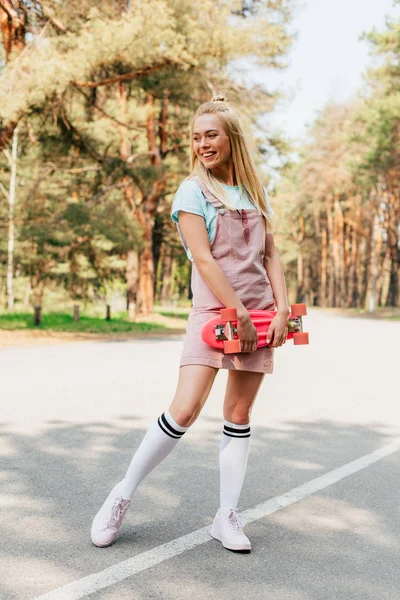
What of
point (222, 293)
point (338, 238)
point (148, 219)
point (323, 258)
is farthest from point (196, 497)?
point (323, 258)

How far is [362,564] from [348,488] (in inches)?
50.4

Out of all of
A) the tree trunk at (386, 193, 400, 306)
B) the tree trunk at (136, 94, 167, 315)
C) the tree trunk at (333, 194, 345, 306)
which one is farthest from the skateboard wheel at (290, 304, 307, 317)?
the tree trunk at (333, 194, 345, 306)

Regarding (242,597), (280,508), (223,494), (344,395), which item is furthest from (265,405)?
(242,597)

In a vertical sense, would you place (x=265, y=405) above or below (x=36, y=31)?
below

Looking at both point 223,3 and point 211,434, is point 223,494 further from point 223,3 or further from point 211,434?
point 223,3

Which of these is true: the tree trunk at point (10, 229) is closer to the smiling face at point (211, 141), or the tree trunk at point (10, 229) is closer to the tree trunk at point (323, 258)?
the smiling face at point (211, 141)

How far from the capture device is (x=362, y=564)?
3.42 metres

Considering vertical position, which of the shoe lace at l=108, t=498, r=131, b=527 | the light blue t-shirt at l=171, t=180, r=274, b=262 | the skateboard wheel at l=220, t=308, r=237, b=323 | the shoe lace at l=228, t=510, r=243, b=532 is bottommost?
the shoe lace at l=228, t=510, r=243, b=532

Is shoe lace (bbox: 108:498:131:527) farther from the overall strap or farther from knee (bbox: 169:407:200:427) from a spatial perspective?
the overall strap

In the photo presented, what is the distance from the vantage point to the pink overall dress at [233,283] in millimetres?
3461

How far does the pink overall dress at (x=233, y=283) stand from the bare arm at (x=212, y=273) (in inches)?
3.2

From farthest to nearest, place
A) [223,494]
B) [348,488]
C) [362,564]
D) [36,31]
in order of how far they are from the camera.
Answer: [36,31] → [348,488] → [223,494] → [362,564]

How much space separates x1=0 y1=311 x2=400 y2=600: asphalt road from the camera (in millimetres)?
3133

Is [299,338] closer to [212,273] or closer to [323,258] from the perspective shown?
[212,273]
